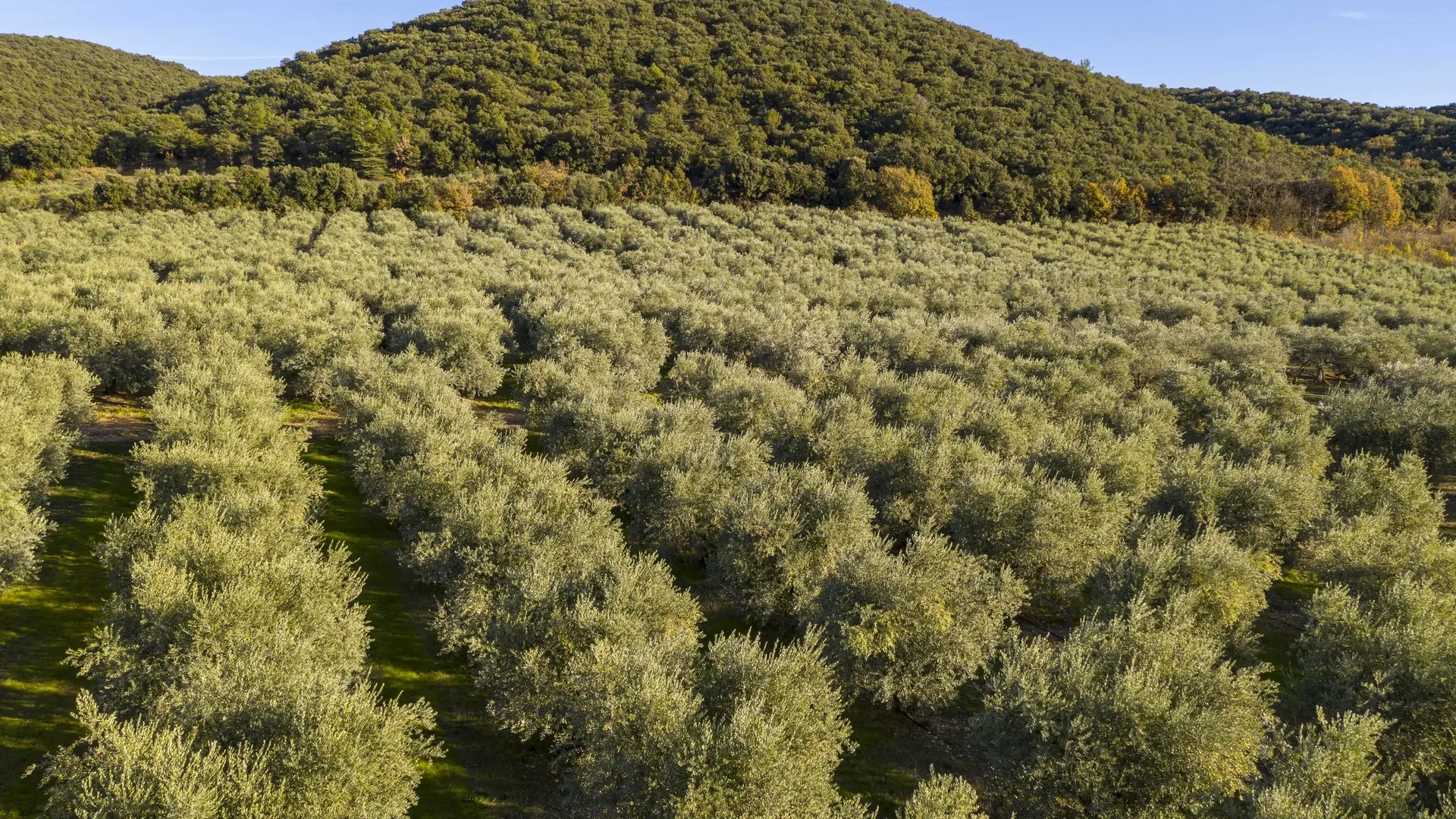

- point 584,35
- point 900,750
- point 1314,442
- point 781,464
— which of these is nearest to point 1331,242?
point 1314,442

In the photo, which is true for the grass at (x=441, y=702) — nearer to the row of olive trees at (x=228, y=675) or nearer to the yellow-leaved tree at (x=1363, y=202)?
the row of olive trees at (x=228, y=675)

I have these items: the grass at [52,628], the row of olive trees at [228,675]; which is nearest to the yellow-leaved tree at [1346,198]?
the row of olive trees at [228,675]

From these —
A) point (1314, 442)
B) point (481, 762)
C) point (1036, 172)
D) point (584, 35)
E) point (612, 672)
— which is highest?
point (584, 35)

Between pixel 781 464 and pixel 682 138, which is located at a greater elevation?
pixel 682 138

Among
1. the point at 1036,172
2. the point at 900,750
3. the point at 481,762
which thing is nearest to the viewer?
the point at 481,762

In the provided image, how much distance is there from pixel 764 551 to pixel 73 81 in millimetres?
200237

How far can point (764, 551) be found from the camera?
944 inches

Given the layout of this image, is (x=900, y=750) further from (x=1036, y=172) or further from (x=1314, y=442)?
(x=1036, y=172)

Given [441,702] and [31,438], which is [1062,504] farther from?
[31,438]

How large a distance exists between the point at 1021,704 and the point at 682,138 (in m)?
111

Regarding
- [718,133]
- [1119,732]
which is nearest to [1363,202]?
[718,133]

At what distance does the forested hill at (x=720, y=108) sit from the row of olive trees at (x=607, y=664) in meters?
88.0

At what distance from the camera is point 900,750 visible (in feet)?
68.0

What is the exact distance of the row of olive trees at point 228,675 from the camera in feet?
41.9
